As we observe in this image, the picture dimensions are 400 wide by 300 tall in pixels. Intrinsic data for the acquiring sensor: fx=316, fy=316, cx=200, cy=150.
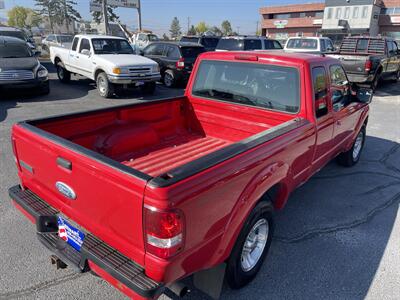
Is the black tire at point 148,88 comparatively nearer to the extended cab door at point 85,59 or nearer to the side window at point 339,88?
the extended cab door at point 85,59

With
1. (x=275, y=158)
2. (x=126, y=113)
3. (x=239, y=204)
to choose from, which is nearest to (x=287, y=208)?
(x=275, y=158)

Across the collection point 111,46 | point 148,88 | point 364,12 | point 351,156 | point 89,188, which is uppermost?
point 364,12

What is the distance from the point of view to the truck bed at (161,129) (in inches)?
127

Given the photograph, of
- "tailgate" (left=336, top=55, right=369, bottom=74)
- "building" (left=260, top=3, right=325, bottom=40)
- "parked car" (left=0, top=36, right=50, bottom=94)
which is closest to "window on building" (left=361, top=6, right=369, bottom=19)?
"building" (left=260, top=3, right=325, bottom=40)

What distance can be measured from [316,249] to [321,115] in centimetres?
144

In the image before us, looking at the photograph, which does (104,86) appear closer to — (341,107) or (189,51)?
(189,51)

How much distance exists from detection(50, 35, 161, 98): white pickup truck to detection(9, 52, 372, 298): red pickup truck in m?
6.09

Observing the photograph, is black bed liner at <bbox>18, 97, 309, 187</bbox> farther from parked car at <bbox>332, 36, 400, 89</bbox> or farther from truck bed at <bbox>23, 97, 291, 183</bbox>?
parked car at <bbox>332, 36, 400, 89</bbox>

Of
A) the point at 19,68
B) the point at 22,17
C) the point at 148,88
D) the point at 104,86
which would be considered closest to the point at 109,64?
the point at 104,86

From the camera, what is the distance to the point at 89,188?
2064 mm

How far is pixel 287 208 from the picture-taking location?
4074 mm

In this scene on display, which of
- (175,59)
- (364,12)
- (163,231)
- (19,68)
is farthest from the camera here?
(364,12)

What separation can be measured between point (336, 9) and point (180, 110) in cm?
6224

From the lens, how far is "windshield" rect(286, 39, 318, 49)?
14859 millimetres
